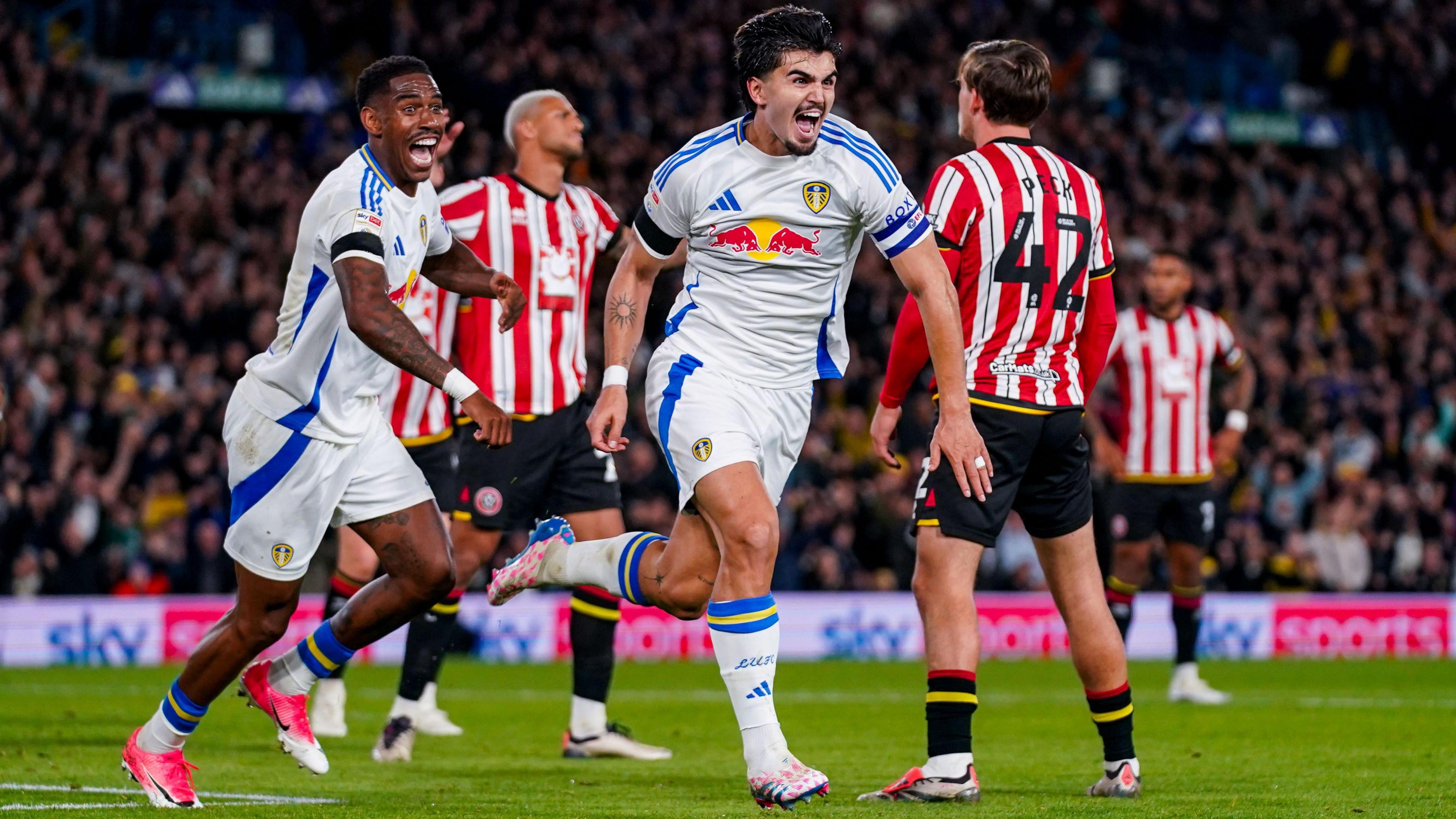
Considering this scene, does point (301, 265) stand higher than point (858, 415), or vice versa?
point (301, 265)

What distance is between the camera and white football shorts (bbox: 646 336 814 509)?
556 centimetres

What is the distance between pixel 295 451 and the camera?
6102 millimetres

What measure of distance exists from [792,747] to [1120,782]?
250cm

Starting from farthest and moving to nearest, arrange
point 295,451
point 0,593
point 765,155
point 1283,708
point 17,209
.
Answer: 1. point 17,209
2. point 0,593
3. point 1283,708
4. point 295,451
5. point 765,155

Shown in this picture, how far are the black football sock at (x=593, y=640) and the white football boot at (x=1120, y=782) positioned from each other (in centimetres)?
254

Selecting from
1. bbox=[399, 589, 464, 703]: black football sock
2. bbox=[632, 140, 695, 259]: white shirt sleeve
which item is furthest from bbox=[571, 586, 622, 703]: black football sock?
bbox=[632, 140, 695, 259]: white shirt sleeve

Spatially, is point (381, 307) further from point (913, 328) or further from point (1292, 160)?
point (1292, 160)

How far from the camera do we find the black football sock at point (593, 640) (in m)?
8.11

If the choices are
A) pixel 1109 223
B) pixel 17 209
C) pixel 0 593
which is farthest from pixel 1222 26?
pixel 0 593

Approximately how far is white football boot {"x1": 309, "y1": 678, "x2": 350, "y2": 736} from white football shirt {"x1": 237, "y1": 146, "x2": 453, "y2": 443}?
10.4 feet

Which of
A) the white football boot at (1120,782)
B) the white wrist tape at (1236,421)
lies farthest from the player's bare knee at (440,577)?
the white wrist tape at (1236,421)

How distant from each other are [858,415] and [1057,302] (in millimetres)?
13135

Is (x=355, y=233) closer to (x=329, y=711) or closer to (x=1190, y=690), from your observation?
(x=329, y=711)

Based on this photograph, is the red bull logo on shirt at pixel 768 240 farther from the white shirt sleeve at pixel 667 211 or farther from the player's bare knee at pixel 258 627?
the player's bare knee at pixel 258 627
